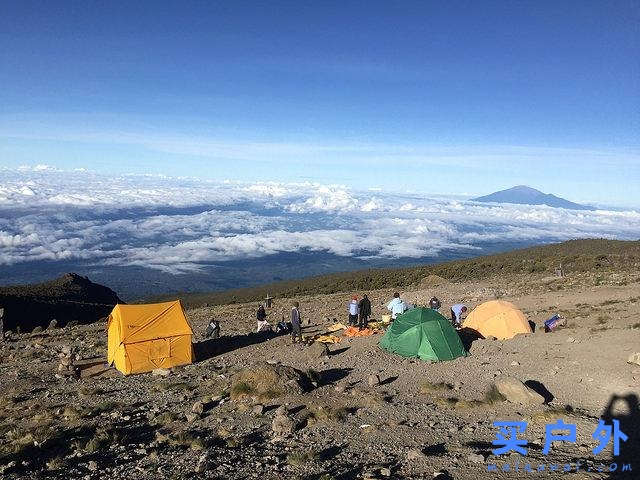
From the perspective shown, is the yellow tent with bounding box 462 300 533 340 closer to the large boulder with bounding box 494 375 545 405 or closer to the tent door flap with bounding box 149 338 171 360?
the large boulder with bounding box 494 375 545 405

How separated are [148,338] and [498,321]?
12.7 m

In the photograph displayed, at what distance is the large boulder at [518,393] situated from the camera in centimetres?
1011

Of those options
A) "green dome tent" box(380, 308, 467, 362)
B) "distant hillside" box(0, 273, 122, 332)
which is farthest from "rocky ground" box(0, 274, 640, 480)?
"distant hillside" box(0, 273, 122, 332)

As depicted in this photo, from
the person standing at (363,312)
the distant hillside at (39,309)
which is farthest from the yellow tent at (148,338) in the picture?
the distant hillside at (39,309)

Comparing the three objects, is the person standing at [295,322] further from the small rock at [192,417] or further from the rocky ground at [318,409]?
the small rock at [192,417]

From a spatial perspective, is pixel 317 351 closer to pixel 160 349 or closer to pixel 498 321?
pixel 160 349

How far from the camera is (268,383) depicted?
37.1 feet

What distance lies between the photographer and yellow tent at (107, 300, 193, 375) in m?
14.4

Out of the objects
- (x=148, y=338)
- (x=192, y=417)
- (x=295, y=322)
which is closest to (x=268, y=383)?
(x=192, y=417)

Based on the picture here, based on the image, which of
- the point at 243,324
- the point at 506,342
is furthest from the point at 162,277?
the point at 506,342

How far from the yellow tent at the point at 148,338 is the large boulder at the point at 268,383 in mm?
4100

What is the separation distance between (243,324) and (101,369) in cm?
932

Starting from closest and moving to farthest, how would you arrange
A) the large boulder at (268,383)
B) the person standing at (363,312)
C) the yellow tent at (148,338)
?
the large boulder at (268,383) → the yellow tent at (148,338) → the person standing at (363,312)

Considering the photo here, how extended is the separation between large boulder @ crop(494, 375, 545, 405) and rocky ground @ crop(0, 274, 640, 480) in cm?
7
